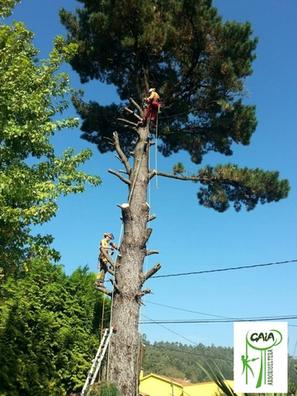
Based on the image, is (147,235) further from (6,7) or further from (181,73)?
(6,7)

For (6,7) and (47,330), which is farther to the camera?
(47,330)

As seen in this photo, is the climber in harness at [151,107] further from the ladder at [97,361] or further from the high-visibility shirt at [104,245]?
the ladder at [97,361]

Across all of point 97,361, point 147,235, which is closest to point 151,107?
point 147,235

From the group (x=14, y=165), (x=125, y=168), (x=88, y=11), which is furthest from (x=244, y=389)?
(x=88, y=11)

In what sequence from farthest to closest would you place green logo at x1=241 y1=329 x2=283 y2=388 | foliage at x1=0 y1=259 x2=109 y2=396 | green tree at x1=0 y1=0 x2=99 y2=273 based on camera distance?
foliage at x1=0 y1=259 x2=109 y2=396 < green tree at x1=0 y1=0 x2=99 y2=273 < green logo at x1=241 y1=329 x2=283 y2=388

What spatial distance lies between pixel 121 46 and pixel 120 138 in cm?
248

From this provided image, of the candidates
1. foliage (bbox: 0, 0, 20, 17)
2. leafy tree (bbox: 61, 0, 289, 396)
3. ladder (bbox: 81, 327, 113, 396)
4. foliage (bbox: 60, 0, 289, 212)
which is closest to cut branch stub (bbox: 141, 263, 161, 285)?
leafy tree (bbox: 61, 0, 289, 396)

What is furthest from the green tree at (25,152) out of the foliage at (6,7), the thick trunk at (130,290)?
the thick trunk at (130,290)

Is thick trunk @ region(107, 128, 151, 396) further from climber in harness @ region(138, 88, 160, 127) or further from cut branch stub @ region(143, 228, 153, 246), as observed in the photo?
climber in harness @ region(138, 88, 160, 127)

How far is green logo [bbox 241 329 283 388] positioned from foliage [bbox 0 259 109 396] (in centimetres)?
602

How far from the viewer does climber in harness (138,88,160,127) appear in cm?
1130

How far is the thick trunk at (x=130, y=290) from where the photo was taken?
32.0 feet

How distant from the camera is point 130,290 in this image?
10227 millimetres

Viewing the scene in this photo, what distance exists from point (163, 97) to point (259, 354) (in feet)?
27.5
